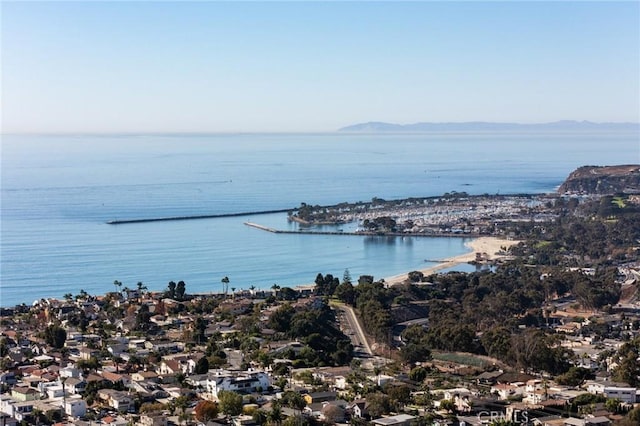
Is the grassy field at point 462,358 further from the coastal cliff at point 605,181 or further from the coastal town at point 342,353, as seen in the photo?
the coastal cliff at point 605,181

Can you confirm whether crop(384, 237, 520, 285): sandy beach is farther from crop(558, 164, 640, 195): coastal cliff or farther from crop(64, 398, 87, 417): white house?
crop(558, 164, 640, 195): coastal cliff

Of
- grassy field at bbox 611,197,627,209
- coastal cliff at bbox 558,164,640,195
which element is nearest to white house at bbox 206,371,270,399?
grassy field at bbox 611,197,627,209

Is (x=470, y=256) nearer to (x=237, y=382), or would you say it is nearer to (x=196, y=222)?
(x=196, y=222)

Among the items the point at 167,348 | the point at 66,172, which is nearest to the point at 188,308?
the point at 167,348

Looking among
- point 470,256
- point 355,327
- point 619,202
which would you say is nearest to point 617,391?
point 355,327

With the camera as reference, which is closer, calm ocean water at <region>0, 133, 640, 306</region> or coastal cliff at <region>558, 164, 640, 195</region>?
calm ocean water at <region>0, 133, 640, 306</region>

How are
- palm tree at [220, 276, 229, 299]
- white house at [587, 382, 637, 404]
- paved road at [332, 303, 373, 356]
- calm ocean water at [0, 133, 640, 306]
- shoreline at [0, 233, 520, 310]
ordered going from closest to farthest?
1. white house at [587, 382, 637, 404]
2. paved road at [332, 303, 373, 356]
3. palm tree at [220, 276, 229, 299]
4. shoreline at [0, 233, 520, 310]
5. calm ocean water at [0, 133, 640, 306]
